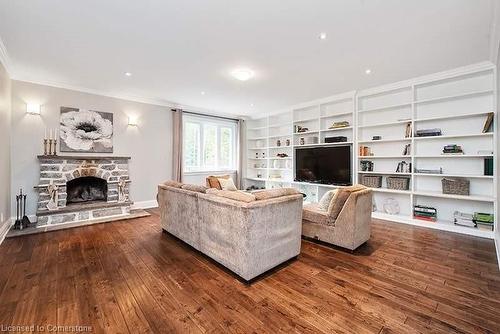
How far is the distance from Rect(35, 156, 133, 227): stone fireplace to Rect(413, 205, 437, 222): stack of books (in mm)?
5596

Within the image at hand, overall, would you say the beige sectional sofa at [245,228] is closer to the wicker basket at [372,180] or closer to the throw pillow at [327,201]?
the throw pillow at [327,201]

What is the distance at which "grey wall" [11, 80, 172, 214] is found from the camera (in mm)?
4098

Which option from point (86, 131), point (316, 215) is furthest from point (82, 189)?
point (316, 215)

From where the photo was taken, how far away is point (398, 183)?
438 centimetres

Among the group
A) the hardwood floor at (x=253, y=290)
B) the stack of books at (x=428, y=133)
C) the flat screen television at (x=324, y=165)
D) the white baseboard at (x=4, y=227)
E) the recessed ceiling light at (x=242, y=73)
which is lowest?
the hardwood floor at (x=253, y=290)

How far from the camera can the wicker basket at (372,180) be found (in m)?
4.66

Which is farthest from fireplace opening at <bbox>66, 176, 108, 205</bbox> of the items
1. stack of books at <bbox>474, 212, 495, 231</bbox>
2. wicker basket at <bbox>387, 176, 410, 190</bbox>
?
stack of books at <bbox>474, 212, 495, 231</bbox>

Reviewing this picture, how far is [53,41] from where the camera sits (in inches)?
113

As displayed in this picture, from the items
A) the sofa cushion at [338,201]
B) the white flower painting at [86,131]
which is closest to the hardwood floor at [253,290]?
the sofa cushion at [338,201]

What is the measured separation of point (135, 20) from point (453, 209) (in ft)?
18.0

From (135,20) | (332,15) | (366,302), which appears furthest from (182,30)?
(366,302)

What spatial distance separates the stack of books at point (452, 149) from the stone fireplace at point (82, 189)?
6.07 meters

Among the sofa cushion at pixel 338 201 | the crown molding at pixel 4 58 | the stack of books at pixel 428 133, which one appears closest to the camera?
the sofa cushion at pixel 338 201

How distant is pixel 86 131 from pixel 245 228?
4.40 metres
